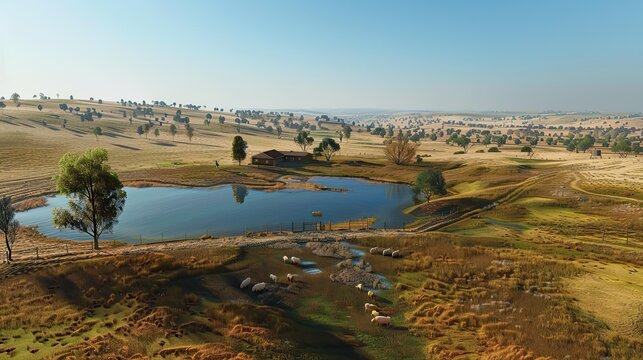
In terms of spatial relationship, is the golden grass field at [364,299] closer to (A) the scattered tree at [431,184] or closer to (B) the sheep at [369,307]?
(B) the sheep at [369,307]

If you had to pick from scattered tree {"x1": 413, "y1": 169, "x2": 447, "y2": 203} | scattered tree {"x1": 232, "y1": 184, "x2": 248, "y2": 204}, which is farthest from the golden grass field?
scattered tree {"x1": 232, "y1": 184, "x2": 248, "y2": 204}

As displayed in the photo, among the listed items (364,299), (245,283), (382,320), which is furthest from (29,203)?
(382,320)

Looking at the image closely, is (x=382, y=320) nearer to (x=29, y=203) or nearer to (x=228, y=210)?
(x=228, y=210)

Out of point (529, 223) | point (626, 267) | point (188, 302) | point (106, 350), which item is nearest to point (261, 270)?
point (188, 302)

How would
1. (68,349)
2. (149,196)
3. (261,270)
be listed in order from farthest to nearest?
(149,196)
(261,270)
(68,349)

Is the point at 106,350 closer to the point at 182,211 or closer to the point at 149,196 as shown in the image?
the point at 182,211

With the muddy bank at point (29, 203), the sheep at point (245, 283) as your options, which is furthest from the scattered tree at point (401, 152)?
the muddy bank at point (29, 203)

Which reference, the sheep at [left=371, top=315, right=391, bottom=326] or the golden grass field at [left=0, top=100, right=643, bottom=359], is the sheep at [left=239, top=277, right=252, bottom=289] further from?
the sheep at [left=371, top=315, right=391, bottom=326]
